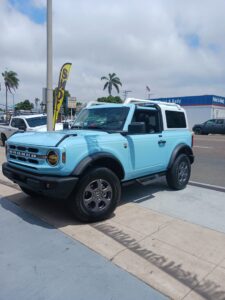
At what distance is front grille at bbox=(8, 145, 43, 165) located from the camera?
4.43 metres

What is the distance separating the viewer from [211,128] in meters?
30.8

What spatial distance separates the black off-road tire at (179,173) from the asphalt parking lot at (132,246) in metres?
0.40

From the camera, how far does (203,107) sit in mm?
44344

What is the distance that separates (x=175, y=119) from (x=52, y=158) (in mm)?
3400

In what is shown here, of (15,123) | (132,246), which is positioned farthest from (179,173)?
(15,123)

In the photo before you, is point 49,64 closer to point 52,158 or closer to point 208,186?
point 52,158

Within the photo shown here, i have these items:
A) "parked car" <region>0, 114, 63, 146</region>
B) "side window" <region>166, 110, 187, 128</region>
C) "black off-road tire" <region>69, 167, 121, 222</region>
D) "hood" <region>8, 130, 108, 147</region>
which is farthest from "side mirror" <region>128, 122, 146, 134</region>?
"parked car" <region>0, 114, 63, 146</region>

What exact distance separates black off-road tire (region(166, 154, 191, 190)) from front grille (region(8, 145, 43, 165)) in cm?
304

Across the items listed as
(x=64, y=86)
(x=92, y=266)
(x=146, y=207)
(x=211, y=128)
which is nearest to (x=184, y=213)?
(x=146, y=207)

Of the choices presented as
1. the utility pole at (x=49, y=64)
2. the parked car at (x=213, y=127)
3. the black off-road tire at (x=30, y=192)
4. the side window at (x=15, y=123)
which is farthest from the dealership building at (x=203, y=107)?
the black off-road tire at (x=30, y=192)

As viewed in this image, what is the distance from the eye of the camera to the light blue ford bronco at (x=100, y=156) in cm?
421

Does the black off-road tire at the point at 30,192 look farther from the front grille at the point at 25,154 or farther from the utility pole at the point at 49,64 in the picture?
the utility pole at the point at 49,64

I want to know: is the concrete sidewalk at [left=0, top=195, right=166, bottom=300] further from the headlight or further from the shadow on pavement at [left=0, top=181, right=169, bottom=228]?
the headlight

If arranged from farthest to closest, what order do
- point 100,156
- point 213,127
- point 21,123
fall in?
point 213,127, point 21,123, point 100,156
